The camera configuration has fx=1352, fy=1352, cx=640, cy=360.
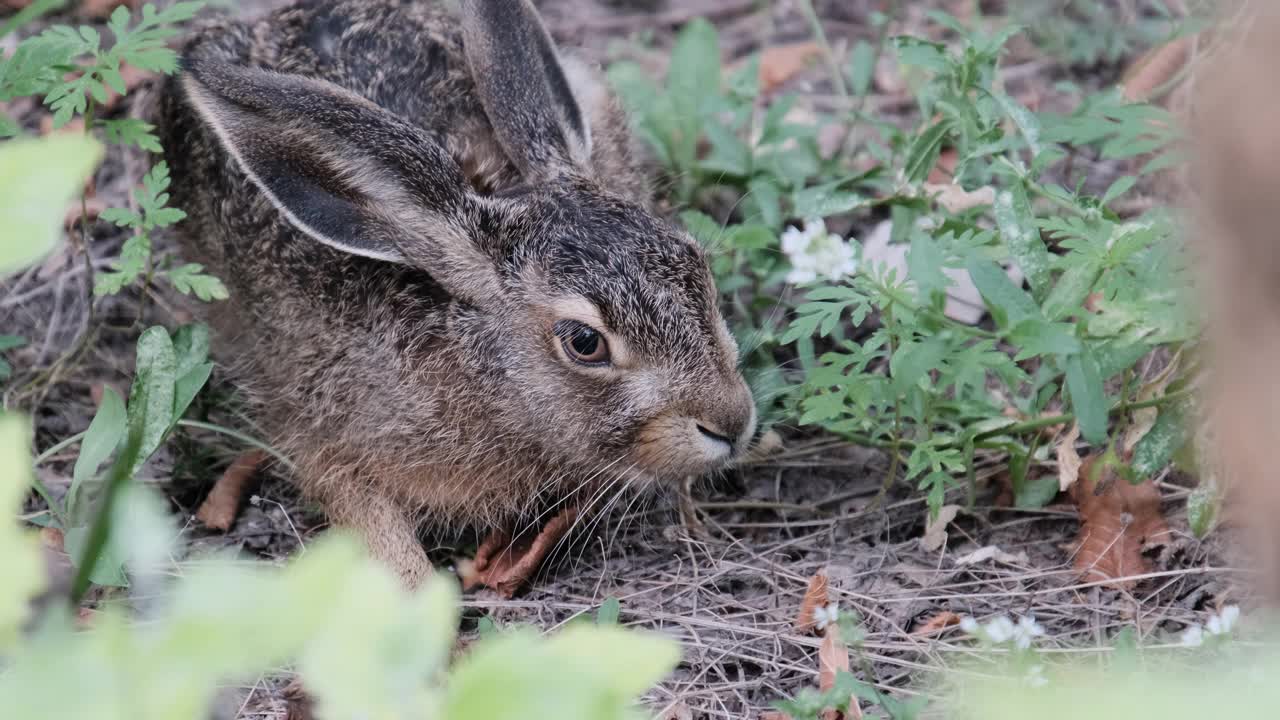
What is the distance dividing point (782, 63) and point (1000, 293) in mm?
3363

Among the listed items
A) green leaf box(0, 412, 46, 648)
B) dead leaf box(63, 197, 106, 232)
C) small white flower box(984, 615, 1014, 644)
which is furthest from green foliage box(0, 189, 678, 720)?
dead leaf box(63, 197, 106, 232)

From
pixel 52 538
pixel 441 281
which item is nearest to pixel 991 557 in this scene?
pixel 441 281

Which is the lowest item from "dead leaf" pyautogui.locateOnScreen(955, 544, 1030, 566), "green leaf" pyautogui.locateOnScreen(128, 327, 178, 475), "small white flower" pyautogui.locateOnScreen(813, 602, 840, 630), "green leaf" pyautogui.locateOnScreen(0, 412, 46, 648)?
"dead leaf" pyautogui.locateOnScreen(955, 544, 1030, 566)

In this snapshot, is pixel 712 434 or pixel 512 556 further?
pixel 512 556

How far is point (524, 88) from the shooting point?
5.06 m

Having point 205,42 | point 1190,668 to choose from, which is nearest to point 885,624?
point 1190,668

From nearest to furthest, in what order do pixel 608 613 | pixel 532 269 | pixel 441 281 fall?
pixel 608 613, pixel 532 269, pixel 441 281

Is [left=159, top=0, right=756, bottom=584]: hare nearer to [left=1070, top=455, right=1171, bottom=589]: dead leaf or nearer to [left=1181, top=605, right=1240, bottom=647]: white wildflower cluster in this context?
[left=1070, top=455, right=1171, bottom=589]: dead leaf

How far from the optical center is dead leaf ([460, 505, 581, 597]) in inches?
189

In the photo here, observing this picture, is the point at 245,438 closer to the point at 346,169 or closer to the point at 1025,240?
the point at 346,169

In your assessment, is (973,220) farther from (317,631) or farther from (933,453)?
(317,631)

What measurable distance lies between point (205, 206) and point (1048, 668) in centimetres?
376

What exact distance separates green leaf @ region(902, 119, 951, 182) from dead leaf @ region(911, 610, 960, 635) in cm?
171

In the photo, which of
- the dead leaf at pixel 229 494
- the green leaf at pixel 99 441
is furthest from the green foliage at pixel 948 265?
the green leaf at pixel 99 441
